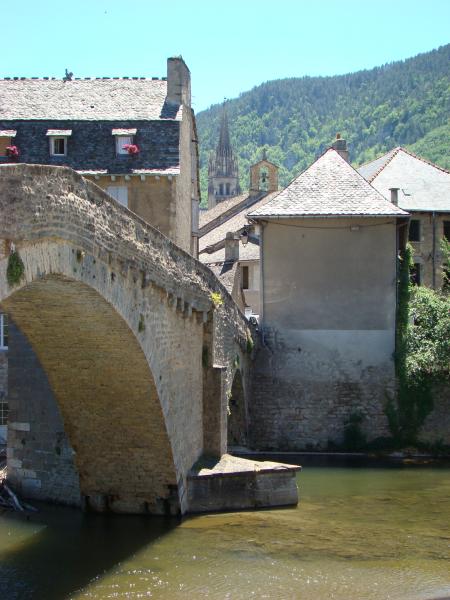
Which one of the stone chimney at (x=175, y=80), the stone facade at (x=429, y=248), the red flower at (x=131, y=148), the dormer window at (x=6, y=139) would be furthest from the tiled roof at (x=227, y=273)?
the dormer window at (x=6, y=139)

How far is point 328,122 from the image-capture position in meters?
188

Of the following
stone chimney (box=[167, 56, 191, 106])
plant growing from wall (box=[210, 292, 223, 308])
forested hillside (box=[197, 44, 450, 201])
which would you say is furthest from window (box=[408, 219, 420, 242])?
forested hillside (box=[197, 44, 450, 201])

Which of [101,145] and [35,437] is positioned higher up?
[101,145]

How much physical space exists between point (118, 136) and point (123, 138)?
160 mm

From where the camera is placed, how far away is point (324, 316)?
33281 millimetres

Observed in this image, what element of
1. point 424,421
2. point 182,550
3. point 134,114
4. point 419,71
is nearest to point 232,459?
point 182,550

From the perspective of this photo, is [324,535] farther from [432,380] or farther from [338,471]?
[432,380]

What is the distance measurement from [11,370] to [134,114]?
12.3 meters

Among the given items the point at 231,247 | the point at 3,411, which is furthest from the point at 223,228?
the point at 3,411

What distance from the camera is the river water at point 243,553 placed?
16.1 metres

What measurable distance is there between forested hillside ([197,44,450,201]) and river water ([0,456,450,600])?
286 ft

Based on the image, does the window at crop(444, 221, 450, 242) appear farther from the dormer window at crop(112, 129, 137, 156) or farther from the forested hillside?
the forested hillside

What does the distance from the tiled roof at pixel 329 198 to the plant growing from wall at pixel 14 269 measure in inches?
792

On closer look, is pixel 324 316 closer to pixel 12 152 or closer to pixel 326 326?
pixel 326 326
